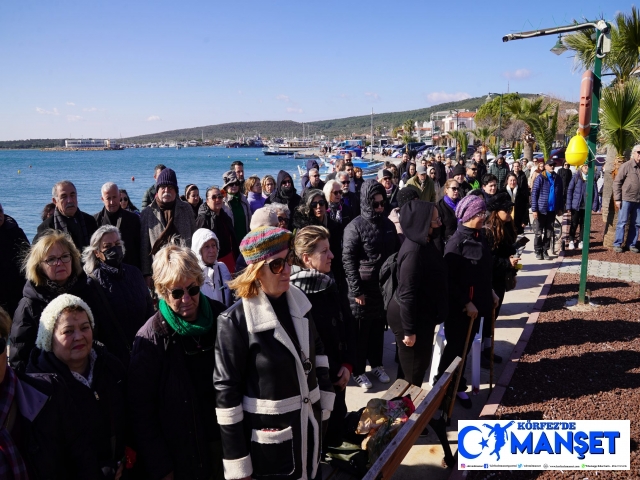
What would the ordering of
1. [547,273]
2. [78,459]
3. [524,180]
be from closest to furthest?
[78,459] < [547,273] < [524,180]

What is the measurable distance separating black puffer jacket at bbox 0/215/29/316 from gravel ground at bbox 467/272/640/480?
4.65 metres

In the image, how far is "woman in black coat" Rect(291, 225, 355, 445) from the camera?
10.6ft

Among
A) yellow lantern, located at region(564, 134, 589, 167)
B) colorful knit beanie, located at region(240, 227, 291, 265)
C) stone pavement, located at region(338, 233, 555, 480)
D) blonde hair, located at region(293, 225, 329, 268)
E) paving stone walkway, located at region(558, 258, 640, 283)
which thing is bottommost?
stone pavement, located at region(338, 233, 555, 480)

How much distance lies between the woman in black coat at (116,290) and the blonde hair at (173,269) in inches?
42.7

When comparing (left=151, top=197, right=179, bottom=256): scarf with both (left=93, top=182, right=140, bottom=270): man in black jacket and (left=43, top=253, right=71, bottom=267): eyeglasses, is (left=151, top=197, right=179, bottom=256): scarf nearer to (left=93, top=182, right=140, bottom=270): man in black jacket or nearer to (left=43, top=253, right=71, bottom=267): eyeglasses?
(left=93, top=182, right=140, bottom=270): man in black jacket

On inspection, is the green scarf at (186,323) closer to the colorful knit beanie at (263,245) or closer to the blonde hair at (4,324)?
the colorful knit beanie at (263,245)

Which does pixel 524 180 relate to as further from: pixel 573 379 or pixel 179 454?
pixel 179 454

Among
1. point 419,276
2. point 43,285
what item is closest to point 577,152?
point 419,276

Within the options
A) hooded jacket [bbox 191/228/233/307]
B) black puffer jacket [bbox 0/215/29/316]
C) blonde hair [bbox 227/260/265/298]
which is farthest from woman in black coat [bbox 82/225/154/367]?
black puffer jacket [bbox 0/215/29/316]

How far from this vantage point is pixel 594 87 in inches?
261

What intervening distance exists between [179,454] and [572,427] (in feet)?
10.8

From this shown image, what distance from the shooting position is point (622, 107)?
9.84 m

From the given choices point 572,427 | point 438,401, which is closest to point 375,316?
point 438,401

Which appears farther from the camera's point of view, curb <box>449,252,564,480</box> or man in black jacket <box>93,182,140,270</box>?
man in black jacket <box>93,182,140,270</box>
